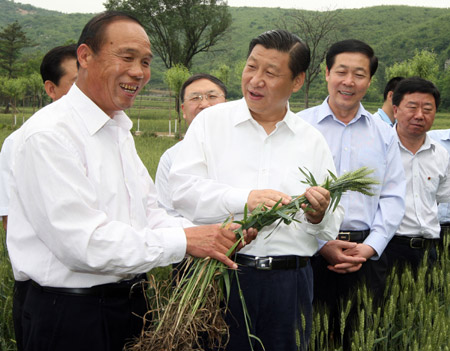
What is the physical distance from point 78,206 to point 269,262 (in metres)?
1.01

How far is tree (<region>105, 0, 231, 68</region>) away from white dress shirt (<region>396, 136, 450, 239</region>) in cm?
4482

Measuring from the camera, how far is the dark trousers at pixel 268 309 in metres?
2.34

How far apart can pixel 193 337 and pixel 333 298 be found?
1.59 m

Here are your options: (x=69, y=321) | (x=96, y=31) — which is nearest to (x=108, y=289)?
(x=69, y=321)

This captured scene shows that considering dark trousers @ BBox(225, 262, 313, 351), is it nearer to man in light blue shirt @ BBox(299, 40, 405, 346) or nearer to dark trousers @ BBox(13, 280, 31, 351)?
man in light blue shirt @ BBox(299, 40, 405, 346)

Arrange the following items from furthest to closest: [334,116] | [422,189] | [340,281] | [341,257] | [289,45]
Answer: [422,189] → [334,116] → [340,281] → [341,257] → [289,45]

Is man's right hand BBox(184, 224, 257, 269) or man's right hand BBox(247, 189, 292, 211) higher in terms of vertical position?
man's right hand BBox(247, 189, 292, 211)

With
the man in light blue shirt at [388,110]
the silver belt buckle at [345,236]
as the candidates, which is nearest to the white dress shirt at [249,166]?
the silver belt buckle at [345,236]

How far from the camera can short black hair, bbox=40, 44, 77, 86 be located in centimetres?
331

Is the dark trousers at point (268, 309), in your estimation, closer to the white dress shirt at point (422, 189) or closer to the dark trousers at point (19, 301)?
the dark trousers at point (19, 301)

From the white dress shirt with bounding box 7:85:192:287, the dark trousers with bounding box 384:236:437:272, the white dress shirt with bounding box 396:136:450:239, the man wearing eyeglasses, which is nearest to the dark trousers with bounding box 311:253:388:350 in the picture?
the dark trousers with bounding box 384:236:437:272

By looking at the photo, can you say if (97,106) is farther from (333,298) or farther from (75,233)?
(333,298)

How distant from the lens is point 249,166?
7.97 feet

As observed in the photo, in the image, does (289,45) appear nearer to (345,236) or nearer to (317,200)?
(317,200)
